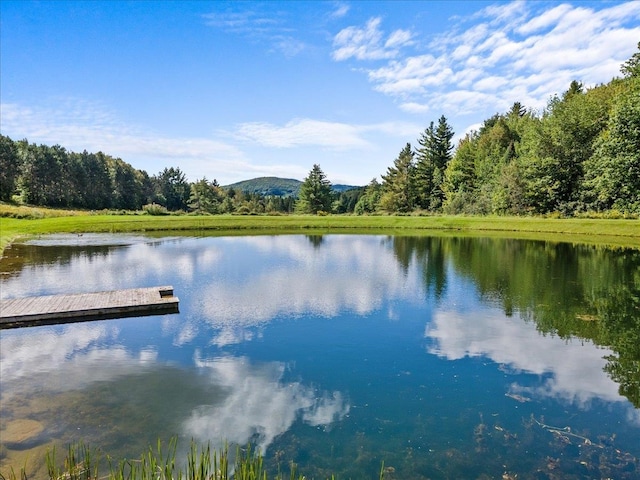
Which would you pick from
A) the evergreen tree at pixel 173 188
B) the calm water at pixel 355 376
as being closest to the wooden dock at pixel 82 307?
the calm water at pixel 355 376

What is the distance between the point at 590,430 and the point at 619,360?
12.0 feet

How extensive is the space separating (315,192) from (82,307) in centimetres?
6312

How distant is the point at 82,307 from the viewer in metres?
12.3

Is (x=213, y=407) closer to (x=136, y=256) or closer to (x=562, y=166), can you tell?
(x=136, y=256)

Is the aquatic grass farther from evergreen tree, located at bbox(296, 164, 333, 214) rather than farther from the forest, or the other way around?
evergreen tree, located at bbox(296, 164, 333, 214)

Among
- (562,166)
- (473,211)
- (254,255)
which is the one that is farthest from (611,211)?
(254,255)

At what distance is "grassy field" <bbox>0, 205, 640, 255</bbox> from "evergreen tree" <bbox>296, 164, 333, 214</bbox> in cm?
2156

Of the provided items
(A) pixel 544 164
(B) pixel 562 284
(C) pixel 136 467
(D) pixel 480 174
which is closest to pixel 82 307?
(C) pixel 136 467

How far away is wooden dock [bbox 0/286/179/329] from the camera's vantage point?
1156 cm

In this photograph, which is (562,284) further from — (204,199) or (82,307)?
(204,199)

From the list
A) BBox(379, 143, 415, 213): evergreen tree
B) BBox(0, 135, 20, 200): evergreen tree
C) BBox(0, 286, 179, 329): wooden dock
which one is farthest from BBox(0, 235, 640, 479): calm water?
BBox(0, 135, 20, 200): evergreen tree

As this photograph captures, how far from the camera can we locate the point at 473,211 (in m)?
57.1

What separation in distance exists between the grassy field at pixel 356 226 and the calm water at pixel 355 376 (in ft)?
77.3

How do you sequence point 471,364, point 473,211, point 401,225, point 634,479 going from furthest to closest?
point 473,211, point 401,225, point 471,364, point 634,479
